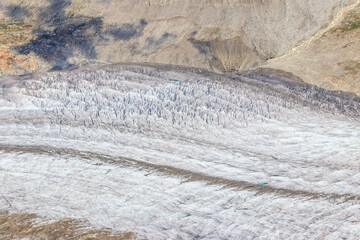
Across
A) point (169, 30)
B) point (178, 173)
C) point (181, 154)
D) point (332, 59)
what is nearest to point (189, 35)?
point (169, 30)

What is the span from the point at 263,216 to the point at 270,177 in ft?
1.82

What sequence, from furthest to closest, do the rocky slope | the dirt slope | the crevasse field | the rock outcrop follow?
the rocky slope < the rock outcrop < the dirt slope < the crevasse field

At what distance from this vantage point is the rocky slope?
7082 mm

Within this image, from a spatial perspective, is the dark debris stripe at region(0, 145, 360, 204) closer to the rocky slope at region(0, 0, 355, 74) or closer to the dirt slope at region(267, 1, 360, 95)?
the rocky slope at region(0, 0, 355, 74)

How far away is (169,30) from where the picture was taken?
741 centimetres

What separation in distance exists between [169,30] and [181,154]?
3.21m

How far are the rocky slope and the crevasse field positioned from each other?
2.93ft

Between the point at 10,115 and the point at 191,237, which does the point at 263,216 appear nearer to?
the point at 191,237

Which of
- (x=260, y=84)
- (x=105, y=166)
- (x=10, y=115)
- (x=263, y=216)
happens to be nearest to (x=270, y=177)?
(x=263, y=216)

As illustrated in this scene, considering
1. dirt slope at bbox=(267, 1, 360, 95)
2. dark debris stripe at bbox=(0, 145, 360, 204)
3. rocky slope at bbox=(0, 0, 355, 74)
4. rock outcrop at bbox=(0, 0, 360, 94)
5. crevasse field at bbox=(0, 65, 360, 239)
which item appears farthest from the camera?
rocky slope at bbox=(0, 0, 355, 74)

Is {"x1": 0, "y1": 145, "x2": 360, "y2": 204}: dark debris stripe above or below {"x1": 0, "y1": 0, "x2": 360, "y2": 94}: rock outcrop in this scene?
below

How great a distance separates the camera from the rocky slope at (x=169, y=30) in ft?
23.2

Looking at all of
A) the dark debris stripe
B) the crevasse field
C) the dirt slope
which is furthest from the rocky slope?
the dark debris stripe

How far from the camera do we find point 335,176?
4488 mm
